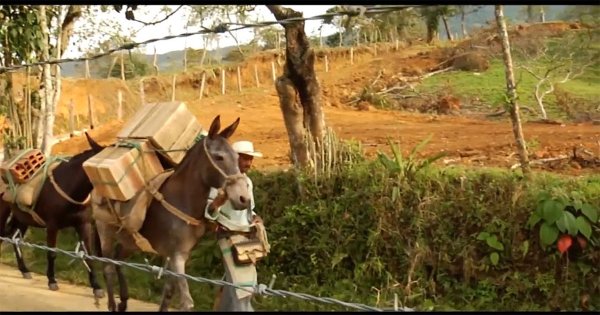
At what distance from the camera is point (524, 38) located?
61.3 feet

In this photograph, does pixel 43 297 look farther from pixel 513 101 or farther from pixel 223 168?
pixel 513 101

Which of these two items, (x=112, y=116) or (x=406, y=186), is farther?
(x=112, y=116)

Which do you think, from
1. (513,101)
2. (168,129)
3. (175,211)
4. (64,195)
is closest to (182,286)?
(175,211)

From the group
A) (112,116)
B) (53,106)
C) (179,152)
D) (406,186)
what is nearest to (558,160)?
(406,186)

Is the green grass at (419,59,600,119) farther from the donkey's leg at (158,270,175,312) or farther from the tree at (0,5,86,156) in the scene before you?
the donkey's leg at (158,270,175,312)

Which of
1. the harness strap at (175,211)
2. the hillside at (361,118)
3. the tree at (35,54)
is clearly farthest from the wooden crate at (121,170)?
the tree at (35,54)

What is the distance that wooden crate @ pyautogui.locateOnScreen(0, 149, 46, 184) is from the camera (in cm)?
650

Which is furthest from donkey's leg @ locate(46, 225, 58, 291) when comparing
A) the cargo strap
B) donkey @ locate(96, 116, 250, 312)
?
donkey @ locate(96, 116, 250, 312)

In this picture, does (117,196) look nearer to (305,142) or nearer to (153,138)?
(153,138)

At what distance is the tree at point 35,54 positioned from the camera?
9.64 metres

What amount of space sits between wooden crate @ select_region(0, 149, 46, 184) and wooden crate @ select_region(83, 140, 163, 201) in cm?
219

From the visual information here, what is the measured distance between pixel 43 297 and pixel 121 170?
2.51 m

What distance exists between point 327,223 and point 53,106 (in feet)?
19.1

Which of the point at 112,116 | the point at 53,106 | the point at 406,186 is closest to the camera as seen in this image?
the point at 406,186
